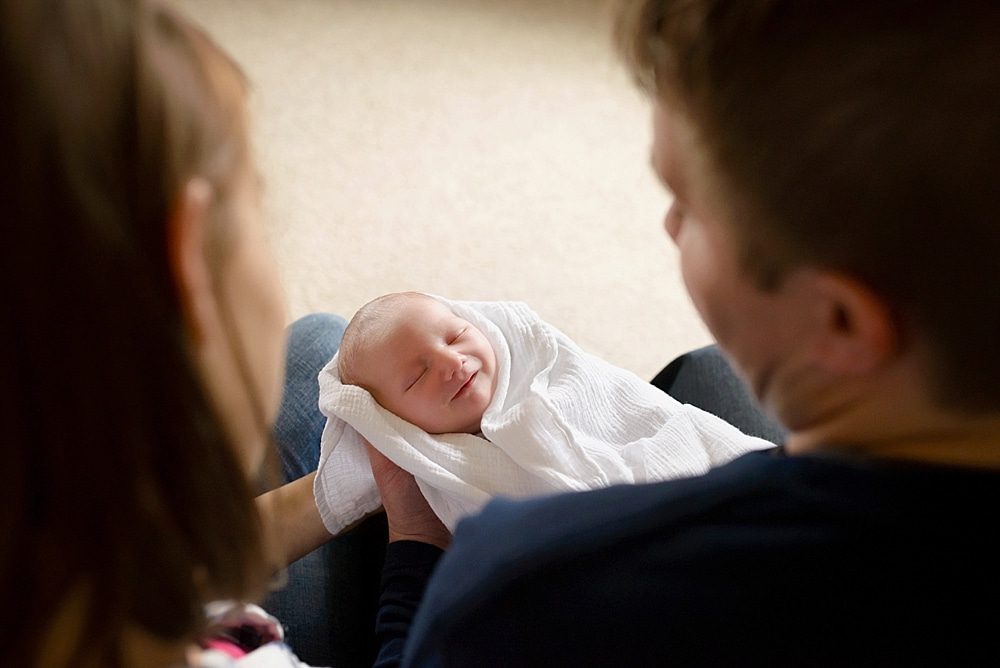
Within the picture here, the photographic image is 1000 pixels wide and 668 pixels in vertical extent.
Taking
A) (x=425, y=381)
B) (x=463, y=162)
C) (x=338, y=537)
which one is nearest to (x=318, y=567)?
(x=338, y=537)

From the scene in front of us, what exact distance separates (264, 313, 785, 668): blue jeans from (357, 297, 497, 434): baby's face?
9cm

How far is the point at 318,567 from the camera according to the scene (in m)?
0.91

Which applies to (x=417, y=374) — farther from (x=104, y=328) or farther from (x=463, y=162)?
(x=463, y=162)

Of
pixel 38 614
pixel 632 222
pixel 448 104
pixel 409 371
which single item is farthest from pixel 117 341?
pixel 448 104

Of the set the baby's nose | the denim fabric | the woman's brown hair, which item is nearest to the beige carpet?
the denim fabric

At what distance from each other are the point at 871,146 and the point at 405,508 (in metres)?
0.68

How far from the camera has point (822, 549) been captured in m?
0.44

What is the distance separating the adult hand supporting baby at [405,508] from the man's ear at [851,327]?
1.80 feet

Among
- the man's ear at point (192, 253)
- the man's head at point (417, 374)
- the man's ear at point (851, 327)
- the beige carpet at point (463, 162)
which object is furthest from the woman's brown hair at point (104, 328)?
the beige carpet at point (463, 162)

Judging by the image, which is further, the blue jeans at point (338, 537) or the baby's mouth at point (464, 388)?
the baby's mouth at point (464, 388)

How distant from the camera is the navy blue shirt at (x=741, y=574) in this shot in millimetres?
430

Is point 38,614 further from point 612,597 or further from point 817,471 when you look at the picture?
point 817,471

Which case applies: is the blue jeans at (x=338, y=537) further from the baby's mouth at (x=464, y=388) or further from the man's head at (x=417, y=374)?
the baby's mouth at (x=464, y=388)

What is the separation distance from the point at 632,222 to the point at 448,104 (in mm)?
575
